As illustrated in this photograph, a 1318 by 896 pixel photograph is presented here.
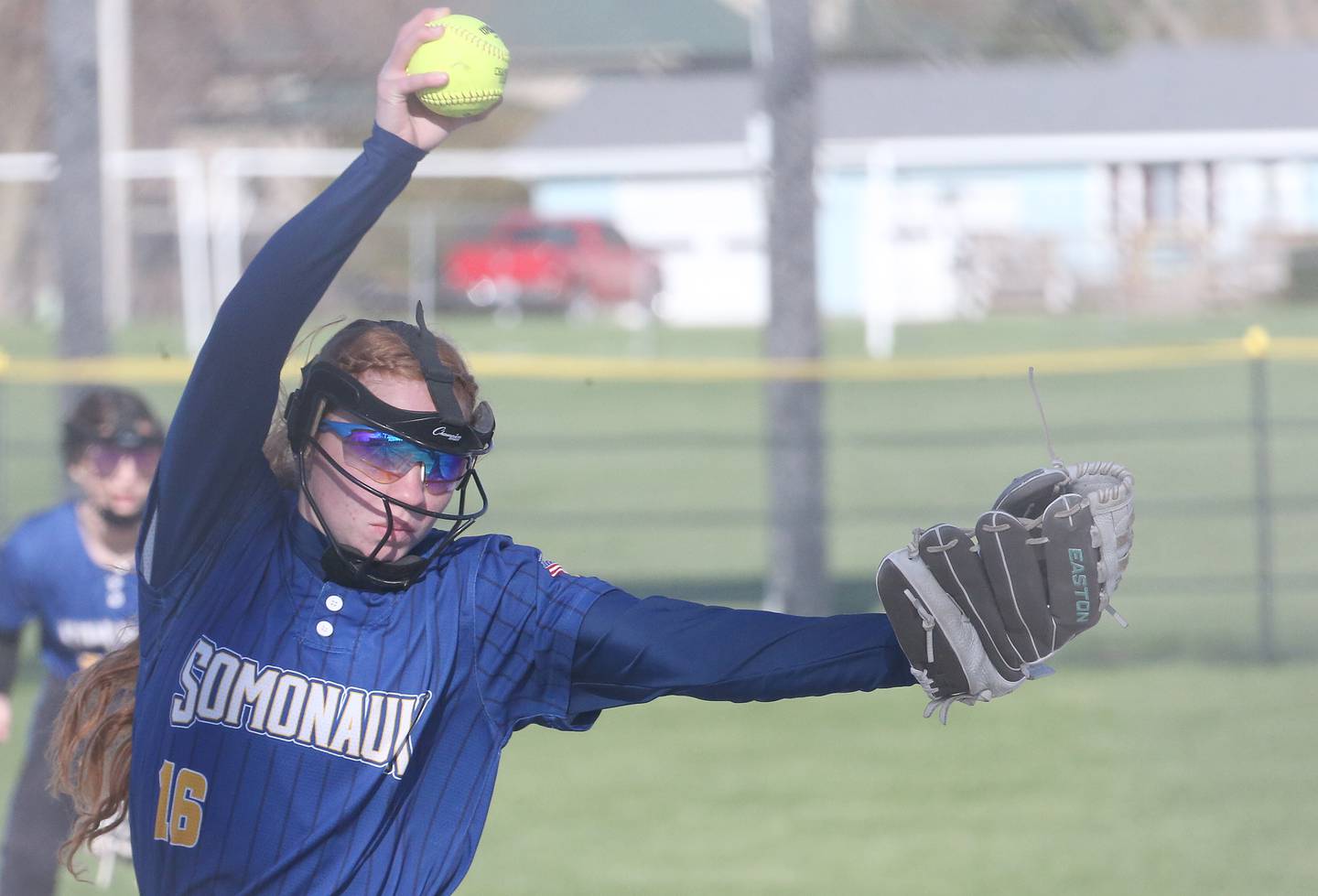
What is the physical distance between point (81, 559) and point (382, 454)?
285 cm

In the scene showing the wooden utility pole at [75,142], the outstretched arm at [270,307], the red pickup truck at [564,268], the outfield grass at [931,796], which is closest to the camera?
the outstretched arm at [270,307]

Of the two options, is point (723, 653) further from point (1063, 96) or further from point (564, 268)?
point (1063, 96)

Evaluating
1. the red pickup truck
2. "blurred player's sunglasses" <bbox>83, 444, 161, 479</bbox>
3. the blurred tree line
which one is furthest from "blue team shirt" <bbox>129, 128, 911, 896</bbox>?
the red pickup truck

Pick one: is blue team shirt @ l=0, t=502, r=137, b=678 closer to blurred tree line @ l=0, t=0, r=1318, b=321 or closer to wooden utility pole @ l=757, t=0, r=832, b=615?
wooden utility pole @ l=757, t=0, r=832, b=615

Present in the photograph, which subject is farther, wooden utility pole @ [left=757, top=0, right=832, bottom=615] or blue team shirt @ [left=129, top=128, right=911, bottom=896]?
wooden utility pole @ [left=757, top=0, right=832, bottom=615]

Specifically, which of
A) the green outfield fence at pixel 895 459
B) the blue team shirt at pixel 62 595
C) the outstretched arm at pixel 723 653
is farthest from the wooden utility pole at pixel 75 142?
the outstretched arm at pixel 723 653

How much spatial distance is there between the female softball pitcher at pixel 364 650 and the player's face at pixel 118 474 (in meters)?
2.35

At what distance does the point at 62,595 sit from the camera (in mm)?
4680

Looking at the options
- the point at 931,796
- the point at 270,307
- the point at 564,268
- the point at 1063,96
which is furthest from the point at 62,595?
the point at 1063,96

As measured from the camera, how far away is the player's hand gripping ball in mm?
2084

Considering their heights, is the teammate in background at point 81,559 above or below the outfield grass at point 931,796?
above

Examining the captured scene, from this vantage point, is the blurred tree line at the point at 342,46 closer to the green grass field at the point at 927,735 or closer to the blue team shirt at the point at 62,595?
the green grass field at the point at 927,735

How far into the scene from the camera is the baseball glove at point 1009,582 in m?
2.09

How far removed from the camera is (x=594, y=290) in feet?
84.0
